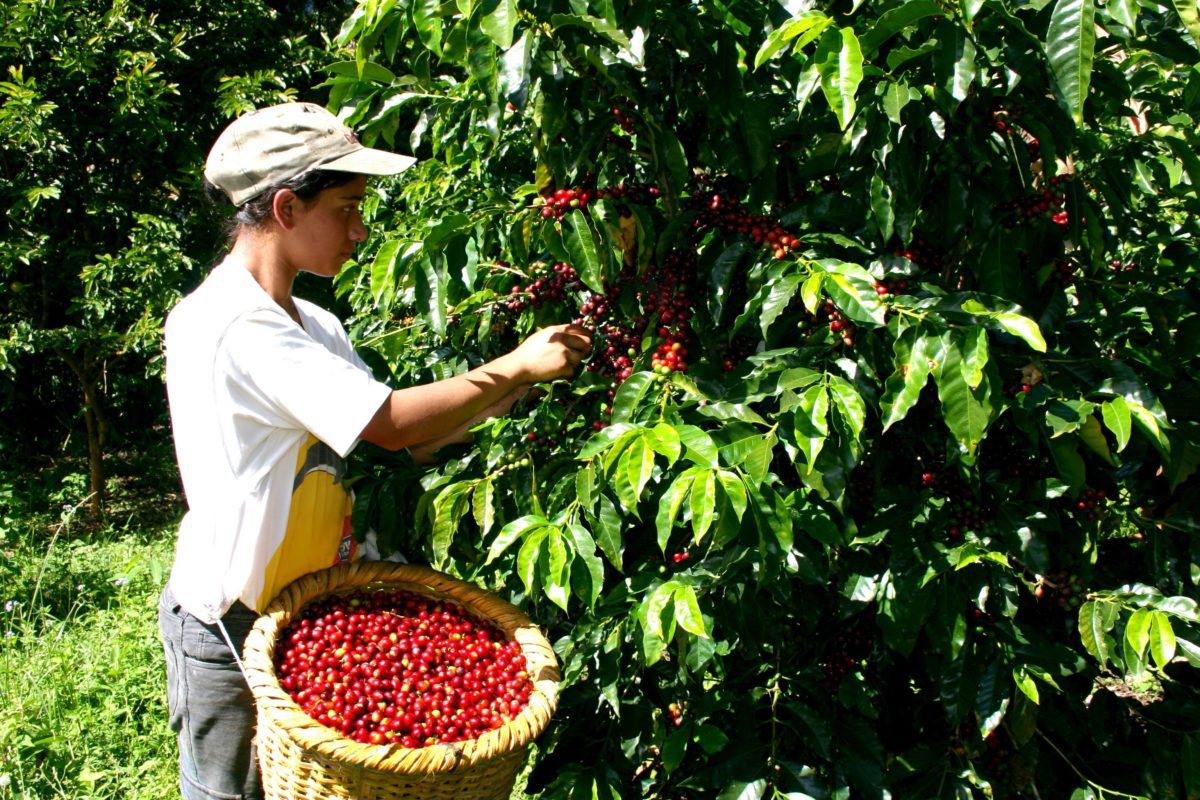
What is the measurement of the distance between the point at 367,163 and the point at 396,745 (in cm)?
112

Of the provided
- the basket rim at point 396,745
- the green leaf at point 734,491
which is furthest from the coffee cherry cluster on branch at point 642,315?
the basket rim at point 396,745

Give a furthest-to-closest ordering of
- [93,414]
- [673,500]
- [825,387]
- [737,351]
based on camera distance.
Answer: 1. [93,414]
2. [737,351]
3. [825,387]
4. [673,500]

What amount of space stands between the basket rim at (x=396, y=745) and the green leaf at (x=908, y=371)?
819mm

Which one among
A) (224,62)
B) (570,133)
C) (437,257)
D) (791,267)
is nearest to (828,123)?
(791,267)

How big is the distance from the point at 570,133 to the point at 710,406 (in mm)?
671

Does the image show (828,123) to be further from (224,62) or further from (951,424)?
(224,62)

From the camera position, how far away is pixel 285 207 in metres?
2.16

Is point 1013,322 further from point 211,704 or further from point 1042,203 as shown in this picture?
point 211,704

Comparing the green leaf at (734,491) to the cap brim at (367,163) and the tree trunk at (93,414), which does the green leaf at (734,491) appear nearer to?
the cap brim at (367,163)

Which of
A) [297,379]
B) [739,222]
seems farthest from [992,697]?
[297,379]

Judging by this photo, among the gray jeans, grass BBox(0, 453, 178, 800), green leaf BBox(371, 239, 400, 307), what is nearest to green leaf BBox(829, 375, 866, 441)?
green leaf BBox(371, 239, 400, 307)

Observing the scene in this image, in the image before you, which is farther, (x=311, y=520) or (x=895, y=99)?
(x=311, y=520)

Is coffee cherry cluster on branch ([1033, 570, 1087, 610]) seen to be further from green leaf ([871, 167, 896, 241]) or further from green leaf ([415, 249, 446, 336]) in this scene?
green leaf ([415, 249, 446, 336])

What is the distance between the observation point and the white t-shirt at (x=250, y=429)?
2012 mm
